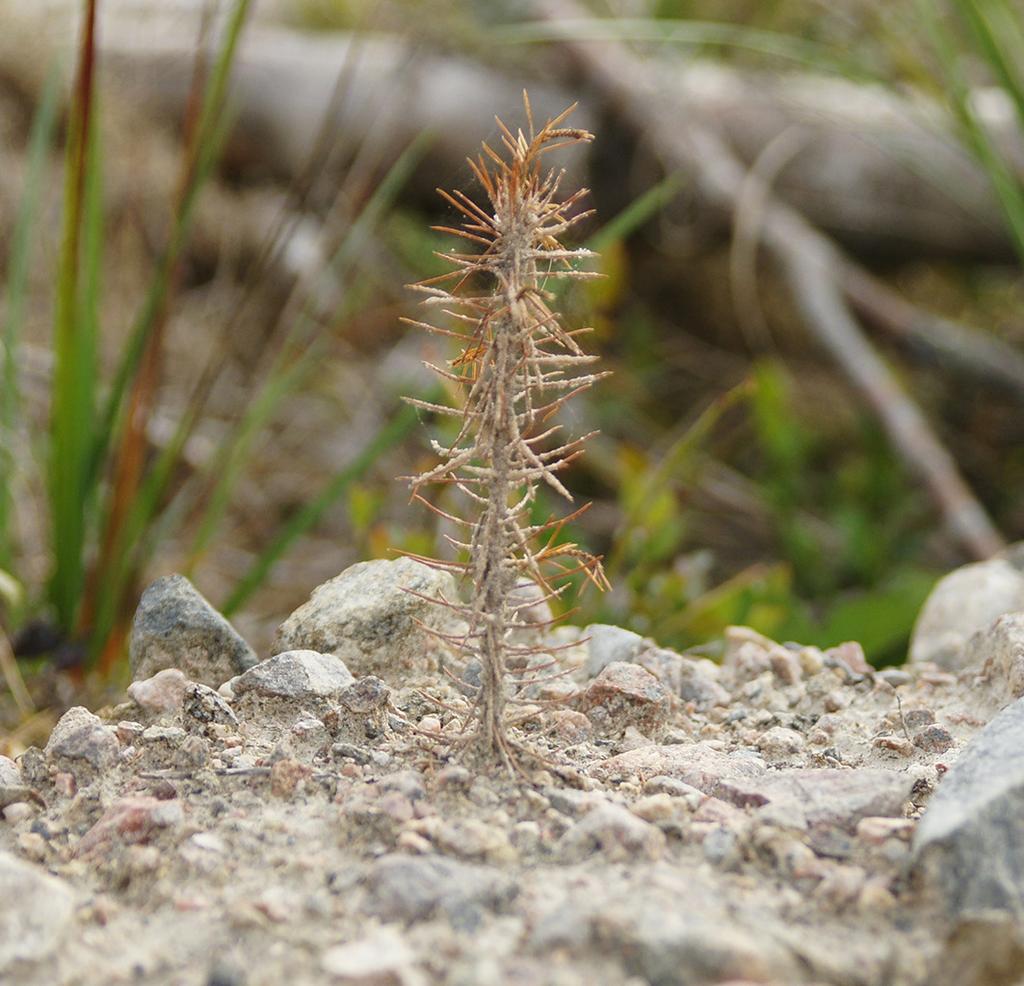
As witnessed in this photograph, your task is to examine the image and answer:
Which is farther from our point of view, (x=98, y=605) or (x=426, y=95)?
(x=426, y=95)

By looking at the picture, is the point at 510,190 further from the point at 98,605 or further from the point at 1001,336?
the point at 1001,336

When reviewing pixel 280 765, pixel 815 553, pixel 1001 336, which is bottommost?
pixel 815 553

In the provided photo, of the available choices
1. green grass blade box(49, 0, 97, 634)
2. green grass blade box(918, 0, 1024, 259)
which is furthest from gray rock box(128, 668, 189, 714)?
green grass blade box(918, 0, 1024, 259)

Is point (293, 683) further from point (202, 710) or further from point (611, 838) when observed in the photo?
point (611, 838)

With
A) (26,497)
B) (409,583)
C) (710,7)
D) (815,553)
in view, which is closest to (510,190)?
(409,583)

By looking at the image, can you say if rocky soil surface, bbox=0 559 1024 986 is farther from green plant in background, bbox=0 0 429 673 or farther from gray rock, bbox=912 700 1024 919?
green plant in background, bbox=0 0 429 673
